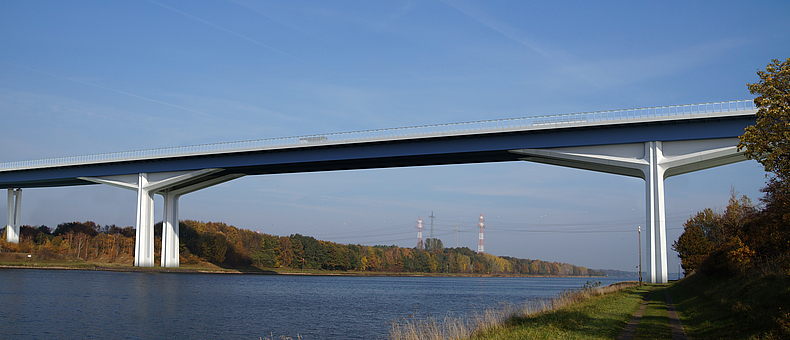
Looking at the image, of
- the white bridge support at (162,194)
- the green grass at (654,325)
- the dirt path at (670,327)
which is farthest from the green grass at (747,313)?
the white bridge support at (162,194)

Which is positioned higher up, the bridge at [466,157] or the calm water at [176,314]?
the bridge at [466,157]

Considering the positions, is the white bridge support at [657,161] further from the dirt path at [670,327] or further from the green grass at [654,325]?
the dirt path at [670,327]

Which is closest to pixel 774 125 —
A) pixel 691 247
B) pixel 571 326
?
pixel 571 326

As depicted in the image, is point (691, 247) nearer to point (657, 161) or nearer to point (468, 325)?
point (657, 161)

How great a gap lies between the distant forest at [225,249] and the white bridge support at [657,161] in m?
80.7

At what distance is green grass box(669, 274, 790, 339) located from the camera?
484 inches

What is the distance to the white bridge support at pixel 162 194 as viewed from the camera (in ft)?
227

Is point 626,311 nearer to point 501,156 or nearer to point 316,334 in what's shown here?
point 316,334

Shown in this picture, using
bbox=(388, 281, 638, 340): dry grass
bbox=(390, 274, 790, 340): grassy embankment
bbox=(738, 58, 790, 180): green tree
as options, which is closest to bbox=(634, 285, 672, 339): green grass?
bbox=(390, 274, 790, 340): grassy embankment

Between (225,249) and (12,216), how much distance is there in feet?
117

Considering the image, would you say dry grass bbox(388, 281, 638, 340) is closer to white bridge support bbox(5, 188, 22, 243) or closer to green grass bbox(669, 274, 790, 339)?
green grass bbox(669, 274, 790, 339)

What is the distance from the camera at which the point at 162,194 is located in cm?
→ 7462

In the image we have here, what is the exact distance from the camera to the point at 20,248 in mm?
83625

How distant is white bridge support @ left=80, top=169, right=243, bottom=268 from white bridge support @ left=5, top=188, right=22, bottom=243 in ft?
76.0
